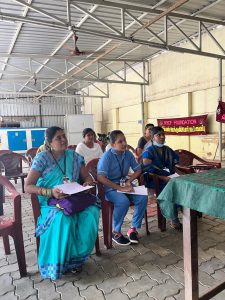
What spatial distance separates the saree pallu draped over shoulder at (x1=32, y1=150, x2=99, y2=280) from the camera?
6.84 feet

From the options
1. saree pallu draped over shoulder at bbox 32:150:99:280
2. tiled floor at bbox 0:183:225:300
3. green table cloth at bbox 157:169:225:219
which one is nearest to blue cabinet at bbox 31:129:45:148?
tiled floor at bbox 0:183:225:300

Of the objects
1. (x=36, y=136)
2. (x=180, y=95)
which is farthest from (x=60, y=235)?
(x=36, y=136)

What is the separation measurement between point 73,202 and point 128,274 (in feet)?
2.47

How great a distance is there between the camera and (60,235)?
2.11m

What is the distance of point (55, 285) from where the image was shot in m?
2.06

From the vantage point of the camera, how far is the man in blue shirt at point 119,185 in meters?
2.71

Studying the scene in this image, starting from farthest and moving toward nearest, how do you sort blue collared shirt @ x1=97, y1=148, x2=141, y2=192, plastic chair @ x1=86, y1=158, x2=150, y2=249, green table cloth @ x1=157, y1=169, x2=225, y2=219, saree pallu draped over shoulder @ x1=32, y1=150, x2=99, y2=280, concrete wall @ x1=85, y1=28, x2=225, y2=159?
concrete wall @ x1=85, y1=28, x2=225, y2=159 < blue collared shirt @ x1=97, y1=148, x2=141, y2=192 < plastic chair @ x1=86, y1=158, x2=150, y2=249 < saree pallu draped over shoulder @ x1=32, y1=150, x2=99, y2=280 < green table cloth @ x1=157, y1=169, x2=225, y2=219

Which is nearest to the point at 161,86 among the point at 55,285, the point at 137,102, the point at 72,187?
the point at 137,102

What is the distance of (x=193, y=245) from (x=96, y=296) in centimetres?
86

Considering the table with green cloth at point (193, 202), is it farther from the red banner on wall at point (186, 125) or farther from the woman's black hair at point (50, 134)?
the red banner on wall at point (186, 125)

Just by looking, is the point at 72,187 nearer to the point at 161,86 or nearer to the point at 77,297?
the point at 77,297

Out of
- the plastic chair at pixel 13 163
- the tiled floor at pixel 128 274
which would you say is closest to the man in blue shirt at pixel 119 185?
the tiled floor at pixel 128 274

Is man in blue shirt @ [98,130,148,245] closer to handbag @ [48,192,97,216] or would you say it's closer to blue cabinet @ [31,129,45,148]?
handbag @ [48,192,97,216]

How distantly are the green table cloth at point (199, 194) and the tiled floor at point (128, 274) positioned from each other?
0.77 m
